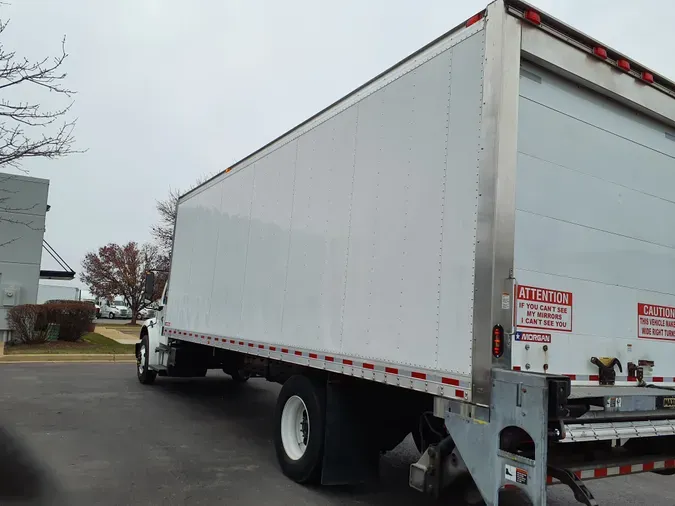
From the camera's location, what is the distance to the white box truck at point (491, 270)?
3494 millimetres

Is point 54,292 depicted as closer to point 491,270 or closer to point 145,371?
point 145,371

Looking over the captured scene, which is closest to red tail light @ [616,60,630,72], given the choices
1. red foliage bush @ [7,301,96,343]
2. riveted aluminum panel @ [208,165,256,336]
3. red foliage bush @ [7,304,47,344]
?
riveted aluminum panel @ [208,165,256,336]

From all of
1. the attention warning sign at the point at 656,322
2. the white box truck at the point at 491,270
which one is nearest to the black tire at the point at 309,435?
the white box truck at the point at 491,270

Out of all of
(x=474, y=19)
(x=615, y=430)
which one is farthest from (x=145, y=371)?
(x=474, y=19)

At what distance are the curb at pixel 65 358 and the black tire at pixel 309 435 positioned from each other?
11243 mm

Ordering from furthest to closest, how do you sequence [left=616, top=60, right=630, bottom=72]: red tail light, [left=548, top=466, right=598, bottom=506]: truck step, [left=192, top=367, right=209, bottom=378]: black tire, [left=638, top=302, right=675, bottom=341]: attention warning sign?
[left=192, top=367, right=209, bottom=378]: black tire
[left=638, top=302, right=675, bottom=341]: attention warning sign
[left=616, top=60, right=630, bottom=72]: red tail light
[left=548, top=466, right=598, bottom=506]: truck step

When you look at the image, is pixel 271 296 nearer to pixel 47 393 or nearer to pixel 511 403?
pixel 511 403

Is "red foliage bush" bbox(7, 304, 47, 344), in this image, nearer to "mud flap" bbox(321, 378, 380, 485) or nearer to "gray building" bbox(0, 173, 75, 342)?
"gray building" bbox(0, 173, 75, 342)

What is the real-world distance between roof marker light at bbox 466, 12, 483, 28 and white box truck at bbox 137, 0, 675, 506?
0.12m

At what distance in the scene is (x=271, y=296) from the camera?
6.41 meters

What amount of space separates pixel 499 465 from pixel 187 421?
6084 mm

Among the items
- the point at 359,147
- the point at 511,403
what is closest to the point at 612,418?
the point at 511,403

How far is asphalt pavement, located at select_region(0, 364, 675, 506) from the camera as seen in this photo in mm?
5145

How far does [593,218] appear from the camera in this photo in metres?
4.27
